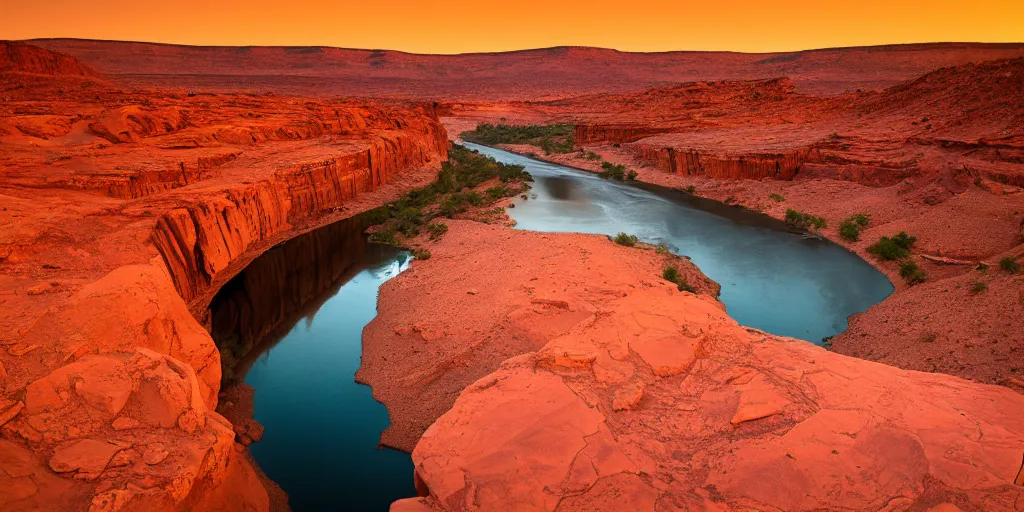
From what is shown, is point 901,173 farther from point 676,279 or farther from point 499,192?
point 499,192

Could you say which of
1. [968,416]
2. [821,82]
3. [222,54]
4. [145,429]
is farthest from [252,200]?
[222,54]

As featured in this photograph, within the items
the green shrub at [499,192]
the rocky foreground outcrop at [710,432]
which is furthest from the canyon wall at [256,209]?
the rocky foreground outcrop at [710,432]

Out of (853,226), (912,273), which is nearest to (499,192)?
(853,226)

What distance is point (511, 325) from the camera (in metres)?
9.63

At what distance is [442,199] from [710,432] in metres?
18.6

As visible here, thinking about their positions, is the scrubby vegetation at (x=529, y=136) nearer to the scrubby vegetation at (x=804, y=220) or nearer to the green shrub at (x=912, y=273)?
the scrubby vegetation at (x=804, y=220)

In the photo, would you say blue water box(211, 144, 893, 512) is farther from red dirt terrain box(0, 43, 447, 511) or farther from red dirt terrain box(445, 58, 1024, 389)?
red dirt terrain box(445, 58, 1024, 389)

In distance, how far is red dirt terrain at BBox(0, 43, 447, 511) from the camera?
4441mm

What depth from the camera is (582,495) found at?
4.27 m

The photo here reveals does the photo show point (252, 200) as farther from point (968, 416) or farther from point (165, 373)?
point (968, 416)

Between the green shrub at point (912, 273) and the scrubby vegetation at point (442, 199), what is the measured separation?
12.7 m

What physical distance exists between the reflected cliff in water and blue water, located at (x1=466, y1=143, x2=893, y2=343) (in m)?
7.02

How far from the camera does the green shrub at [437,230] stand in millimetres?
17266

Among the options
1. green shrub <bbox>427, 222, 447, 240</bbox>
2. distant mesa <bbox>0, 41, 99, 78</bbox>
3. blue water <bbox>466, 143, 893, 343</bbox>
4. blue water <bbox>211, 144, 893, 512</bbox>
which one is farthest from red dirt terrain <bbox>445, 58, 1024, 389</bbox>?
distant mesa <bbox>0, 41, 99, 78</bbox>
